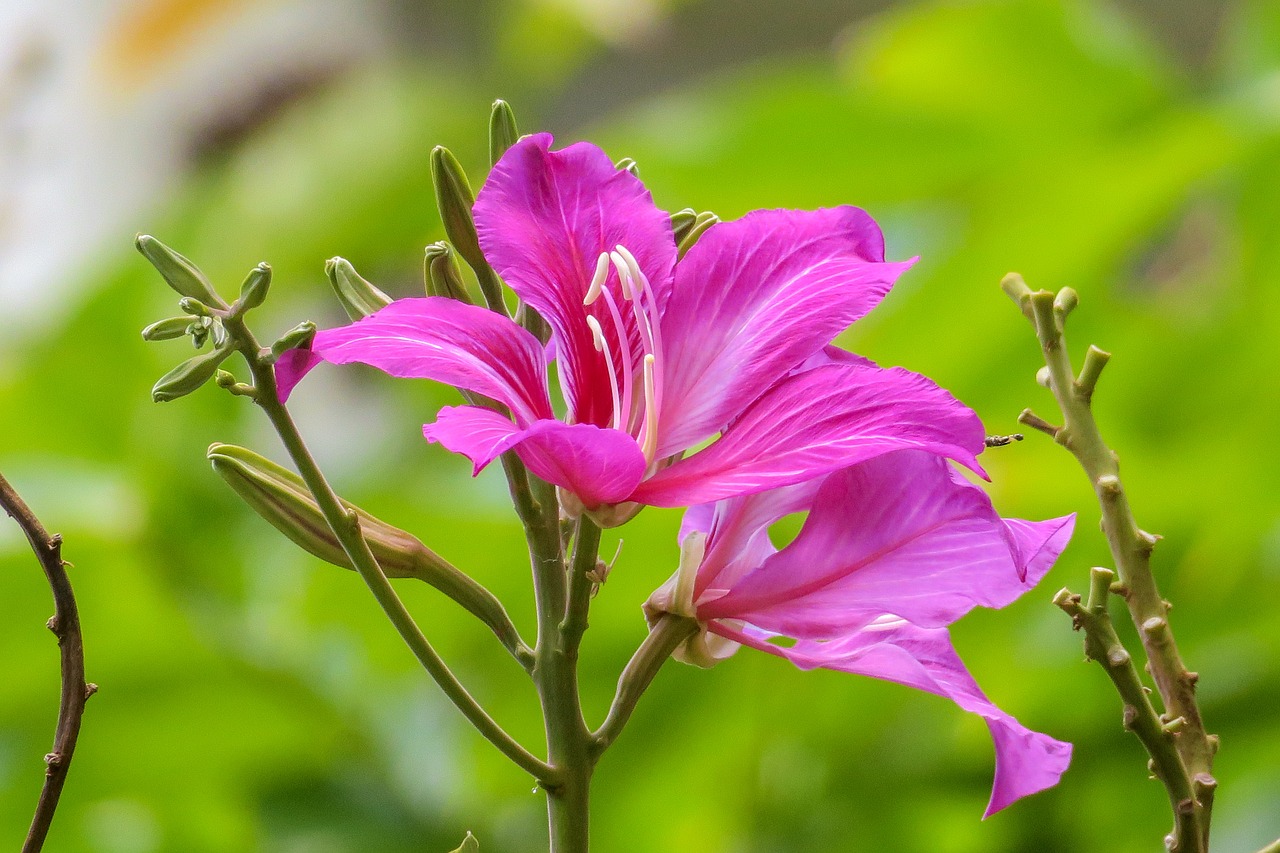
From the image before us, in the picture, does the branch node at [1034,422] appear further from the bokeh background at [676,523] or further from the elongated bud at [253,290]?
the bokeh background at [676,523]

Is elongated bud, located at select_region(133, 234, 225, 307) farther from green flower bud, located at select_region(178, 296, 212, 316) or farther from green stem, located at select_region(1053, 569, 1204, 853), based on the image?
green stem, located at select_region(1053, 569, 1204, 853)

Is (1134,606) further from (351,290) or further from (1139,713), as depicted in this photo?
(351,290)

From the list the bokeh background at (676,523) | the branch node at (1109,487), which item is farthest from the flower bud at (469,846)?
the bokeh background at (676,523)

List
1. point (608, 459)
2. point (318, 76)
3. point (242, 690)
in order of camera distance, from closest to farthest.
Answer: point (608, 459) → point (242, 690) → point (318, 76)

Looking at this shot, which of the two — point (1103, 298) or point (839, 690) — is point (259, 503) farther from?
point (1103, 298)

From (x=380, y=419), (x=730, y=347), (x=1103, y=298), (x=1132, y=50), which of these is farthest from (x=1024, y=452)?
(x=380, y=419)
